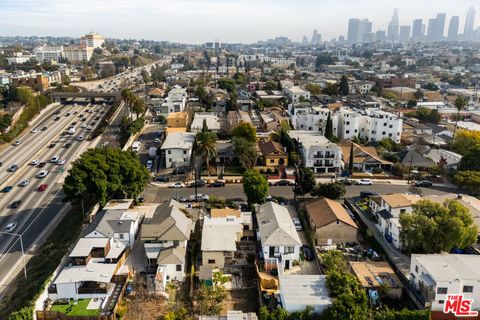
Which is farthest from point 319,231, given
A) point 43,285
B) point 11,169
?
point 11,169

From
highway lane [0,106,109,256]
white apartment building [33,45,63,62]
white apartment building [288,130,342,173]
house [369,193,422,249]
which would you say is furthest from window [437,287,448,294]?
white apartment building [33,45,63,62]

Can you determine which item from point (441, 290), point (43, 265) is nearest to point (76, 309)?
point (43, 265)

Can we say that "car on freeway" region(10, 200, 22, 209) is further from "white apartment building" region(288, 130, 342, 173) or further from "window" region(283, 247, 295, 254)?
"white apartment building" region(288, 130, 342, 173)

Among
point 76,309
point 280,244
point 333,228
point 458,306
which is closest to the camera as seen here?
point 458,306

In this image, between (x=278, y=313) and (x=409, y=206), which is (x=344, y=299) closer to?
(x=278, y=313)

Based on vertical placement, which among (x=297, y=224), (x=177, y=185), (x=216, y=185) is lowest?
(x=177, y=185)

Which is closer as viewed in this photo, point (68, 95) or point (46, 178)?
point (46, 178)

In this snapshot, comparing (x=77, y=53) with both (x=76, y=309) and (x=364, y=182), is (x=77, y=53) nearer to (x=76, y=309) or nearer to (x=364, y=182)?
(x=364, y=182)

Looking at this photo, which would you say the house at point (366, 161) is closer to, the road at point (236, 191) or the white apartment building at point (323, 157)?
the white apartment building at point (323, 157)
